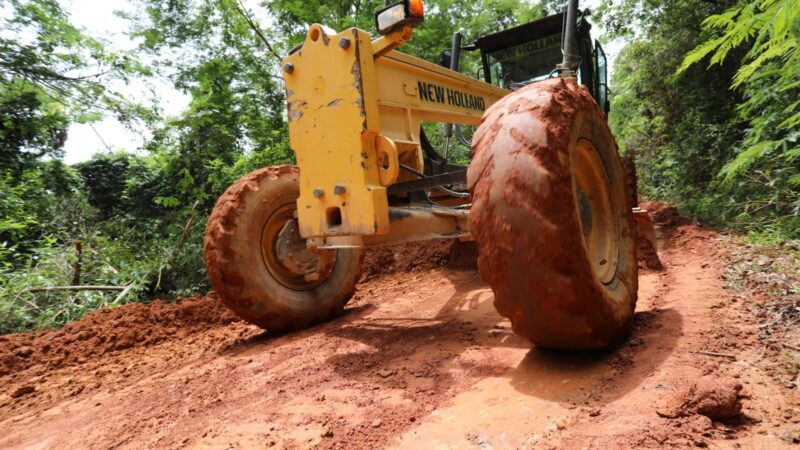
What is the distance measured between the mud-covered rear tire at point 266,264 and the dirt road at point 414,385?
8.0 inches

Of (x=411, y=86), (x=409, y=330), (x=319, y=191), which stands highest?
(x=411, y=86)

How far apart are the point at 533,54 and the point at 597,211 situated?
3630 millimetres

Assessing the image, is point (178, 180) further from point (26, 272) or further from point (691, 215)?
point (691, 215)

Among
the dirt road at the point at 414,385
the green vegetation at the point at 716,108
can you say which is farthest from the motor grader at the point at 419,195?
the green vegetation at the point at 716,108

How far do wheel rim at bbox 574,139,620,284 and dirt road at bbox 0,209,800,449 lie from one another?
1.33ft

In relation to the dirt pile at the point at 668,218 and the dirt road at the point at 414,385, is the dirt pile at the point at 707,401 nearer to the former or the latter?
the dirt road at the point at 414,385

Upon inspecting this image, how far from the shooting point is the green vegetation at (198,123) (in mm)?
6098

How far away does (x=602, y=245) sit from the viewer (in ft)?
8.60

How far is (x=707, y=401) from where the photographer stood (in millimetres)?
1433

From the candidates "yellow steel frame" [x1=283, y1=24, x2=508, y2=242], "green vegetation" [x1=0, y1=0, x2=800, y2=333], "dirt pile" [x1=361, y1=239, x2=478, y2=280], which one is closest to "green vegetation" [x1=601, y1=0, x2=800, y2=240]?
"green vegetation" [x1=0, y1=0, x2=800, y2=333]

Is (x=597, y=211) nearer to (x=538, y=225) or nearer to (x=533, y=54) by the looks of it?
(x=538, y=225)

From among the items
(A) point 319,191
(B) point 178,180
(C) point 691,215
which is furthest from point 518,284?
(B) point 178,180

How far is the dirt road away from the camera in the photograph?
1517 mm

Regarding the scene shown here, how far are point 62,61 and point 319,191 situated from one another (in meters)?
9.43
